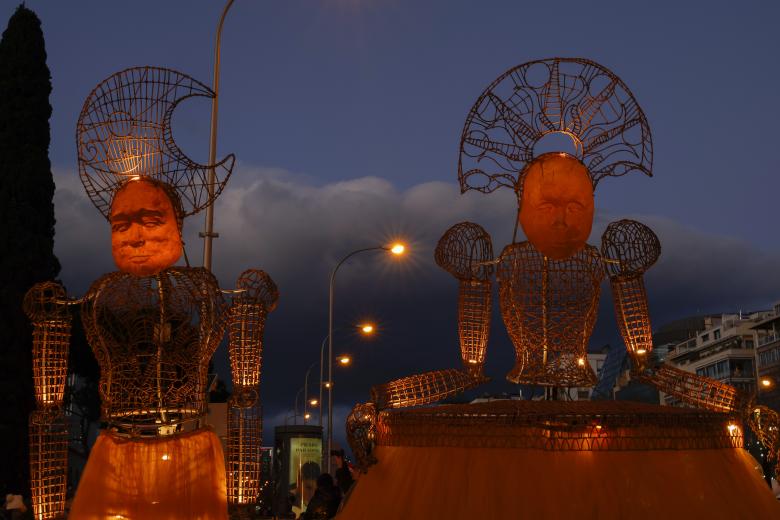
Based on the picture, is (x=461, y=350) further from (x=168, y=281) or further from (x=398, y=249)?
(x=398, y=249)

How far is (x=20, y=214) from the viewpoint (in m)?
17.4

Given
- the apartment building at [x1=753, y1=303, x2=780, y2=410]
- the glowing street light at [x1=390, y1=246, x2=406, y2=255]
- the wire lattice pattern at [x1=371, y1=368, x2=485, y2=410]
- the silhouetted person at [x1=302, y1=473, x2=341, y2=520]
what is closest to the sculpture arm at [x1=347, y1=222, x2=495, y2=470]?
the wire lattice pattern at [x1=371, y1=368, x2=485, y2=410]

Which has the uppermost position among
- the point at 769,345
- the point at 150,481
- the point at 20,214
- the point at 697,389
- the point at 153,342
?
the point at 20,214

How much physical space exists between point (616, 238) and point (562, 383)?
3.97 ft

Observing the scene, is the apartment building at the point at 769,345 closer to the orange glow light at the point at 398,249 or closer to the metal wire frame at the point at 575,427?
the orange glow light at the point at 398,249

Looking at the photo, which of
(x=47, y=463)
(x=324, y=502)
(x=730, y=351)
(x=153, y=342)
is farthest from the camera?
(x=730, y=351)

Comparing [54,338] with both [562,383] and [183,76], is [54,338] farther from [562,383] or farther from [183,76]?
[562,383]

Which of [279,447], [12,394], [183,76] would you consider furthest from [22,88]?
[183,76]

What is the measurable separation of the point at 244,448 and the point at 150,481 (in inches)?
35.7

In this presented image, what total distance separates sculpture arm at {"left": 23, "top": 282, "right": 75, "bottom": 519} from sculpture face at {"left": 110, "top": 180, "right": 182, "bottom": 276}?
91cm

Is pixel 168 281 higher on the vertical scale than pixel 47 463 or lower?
higher

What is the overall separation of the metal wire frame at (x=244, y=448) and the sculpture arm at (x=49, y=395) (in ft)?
4.31

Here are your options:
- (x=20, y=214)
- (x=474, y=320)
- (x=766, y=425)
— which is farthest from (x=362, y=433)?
(x=20, y=214)

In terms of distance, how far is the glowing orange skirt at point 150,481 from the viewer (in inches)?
233
